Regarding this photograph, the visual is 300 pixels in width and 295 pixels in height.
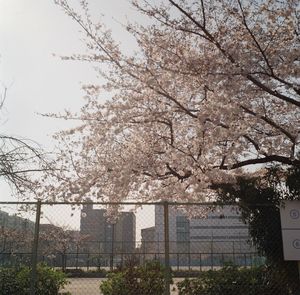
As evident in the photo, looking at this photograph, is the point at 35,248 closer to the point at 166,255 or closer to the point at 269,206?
the point at 166,255

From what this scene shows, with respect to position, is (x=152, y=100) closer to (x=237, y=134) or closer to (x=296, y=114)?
(x=237, y=134)

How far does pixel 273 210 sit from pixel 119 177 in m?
A: 3.99

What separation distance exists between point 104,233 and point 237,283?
4.52 metres

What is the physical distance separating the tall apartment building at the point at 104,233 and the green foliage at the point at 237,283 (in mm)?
1632

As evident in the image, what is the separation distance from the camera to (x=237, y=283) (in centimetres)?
909

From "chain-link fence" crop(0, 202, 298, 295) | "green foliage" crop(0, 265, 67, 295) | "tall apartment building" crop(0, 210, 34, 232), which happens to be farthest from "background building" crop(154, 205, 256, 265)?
"green foliage" crop(0, 265, 67, 295)

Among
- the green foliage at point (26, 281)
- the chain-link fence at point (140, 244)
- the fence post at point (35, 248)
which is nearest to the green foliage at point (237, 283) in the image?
the chain-link fence at point (140, 244)

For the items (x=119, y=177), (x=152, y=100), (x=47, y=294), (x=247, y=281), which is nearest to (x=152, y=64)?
(x=152, y=100)

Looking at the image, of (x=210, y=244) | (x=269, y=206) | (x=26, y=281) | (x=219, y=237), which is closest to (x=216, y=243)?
(x=210, y=244)

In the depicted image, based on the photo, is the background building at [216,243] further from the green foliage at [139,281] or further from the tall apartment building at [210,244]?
the green foliage at [139,281]

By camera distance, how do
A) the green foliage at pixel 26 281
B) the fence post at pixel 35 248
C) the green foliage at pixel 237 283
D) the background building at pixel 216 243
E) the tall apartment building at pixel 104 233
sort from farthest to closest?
the tall apartment building at pixel 104 233, the green foliage at pixel 26 281, the background building at pixel 216 243, the green foliage at pixel 237 283, the fence post at pixel 35 248

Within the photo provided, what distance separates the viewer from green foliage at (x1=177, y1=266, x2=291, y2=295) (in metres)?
8.98

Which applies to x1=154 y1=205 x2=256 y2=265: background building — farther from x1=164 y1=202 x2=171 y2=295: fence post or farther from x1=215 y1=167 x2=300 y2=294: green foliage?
x1=164 y1=202 x2=171 y2=295: fence post

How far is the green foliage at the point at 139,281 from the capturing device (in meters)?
9.70
